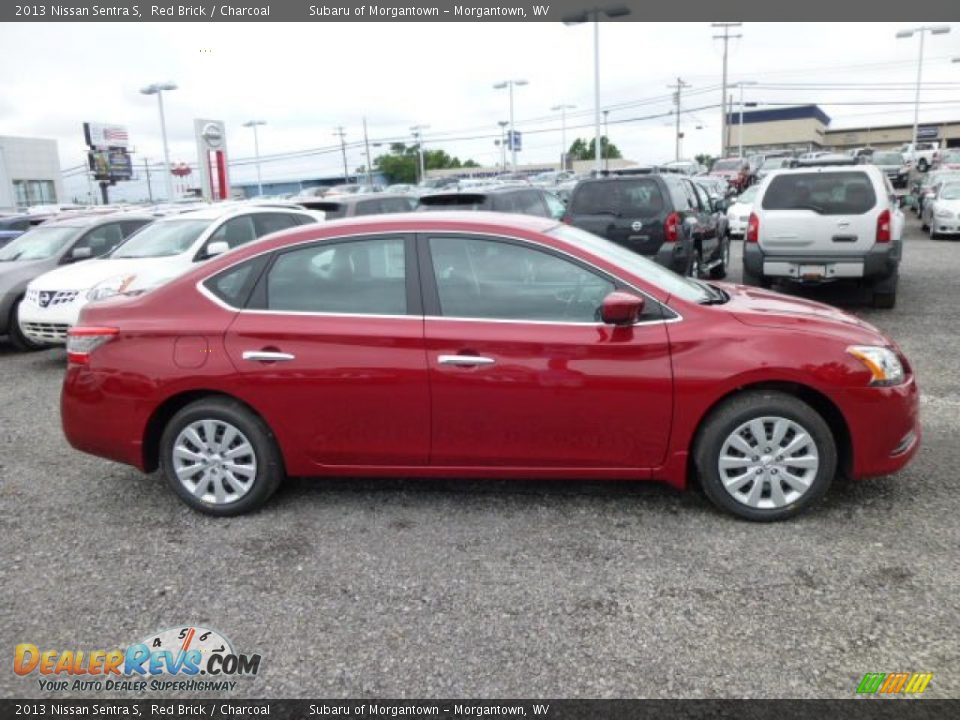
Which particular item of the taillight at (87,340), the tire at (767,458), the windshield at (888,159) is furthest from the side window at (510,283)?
the windshield at (888,159)

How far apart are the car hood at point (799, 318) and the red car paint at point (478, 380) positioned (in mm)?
14

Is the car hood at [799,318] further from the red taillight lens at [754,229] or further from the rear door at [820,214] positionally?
the red taillight lens at [754,229]

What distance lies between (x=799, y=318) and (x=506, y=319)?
1566mm

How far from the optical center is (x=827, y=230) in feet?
31.4

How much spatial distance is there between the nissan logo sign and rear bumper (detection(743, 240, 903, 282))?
20.6 m

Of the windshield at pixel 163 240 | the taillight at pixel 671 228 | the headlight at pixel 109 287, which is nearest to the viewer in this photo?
the headlight at pixel 109 287

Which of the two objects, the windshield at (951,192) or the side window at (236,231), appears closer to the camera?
the side window at (236,231)

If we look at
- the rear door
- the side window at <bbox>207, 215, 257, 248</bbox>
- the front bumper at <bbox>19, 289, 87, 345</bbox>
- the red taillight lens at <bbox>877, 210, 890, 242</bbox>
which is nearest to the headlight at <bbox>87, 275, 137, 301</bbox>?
the front bumper at <bbox>19, 289, 87, 345</bbox>

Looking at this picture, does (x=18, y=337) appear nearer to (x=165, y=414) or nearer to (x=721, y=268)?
(x=165, y=414)

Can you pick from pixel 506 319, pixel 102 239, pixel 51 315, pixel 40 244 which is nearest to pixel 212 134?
pixel 102 239

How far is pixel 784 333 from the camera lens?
4062 millimetres

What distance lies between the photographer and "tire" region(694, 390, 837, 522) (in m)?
4.04

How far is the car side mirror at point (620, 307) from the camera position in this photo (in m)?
3.97

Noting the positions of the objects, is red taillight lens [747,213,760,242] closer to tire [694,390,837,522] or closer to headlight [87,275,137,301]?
tire [694,390,837,522]
